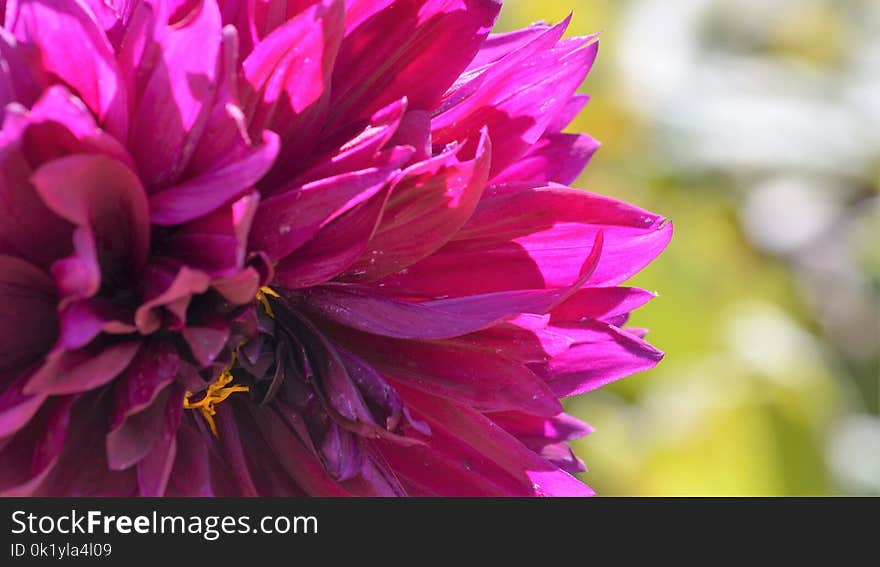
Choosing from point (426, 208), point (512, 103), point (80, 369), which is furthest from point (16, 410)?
point (512, 103)

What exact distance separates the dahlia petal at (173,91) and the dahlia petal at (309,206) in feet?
0.19

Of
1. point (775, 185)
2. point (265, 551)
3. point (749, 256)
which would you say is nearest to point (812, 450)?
point (749, 256)

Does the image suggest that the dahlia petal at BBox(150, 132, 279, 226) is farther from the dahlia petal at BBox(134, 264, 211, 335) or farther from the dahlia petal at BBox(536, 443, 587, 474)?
the dahlia petal at BBox(536, 443, 587, 474)

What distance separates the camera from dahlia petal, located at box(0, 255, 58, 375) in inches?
23.8

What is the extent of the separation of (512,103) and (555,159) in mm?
82

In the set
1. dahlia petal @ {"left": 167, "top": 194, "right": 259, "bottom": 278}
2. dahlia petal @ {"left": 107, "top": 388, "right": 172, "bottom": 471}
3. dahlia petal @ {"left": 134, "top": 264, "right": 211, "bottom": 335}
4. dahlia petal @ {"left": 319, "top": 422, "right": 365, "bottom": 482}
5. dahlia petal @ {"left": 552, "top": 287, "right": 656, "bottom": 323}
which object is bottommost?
dahlia petal @ {"left": 319, "top": 422, "right": 365, "bottom": 482}

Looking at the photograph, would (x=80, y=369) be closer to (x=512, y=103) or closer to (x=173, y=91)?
(x=173, y=91)

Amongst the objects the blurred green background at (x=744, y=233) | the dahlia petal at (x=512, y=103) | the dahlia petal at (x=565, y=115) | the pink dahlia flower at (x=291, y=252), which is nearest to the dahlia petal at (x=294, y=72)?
the pink dahlia flower at (x=291, y=252)

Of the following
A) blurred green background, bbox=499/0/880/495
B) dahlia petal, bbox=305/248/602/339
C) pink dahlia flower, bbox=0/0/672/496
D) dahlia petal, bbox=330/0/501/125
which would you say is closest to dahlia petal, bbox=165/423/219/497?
pink dahlia flower, bbox=0/0/672/496

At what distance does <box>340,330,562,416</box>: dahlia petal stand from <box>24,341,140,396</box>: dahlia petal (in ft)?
0.52

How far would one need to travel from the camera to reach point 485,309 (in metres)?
0.67

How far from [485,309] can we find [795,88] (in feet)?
5.40

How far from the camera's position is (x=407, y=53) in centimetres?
70

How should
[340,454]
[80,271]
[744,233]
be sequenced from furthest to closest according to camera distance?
[744,233], [340,454], [80,271]
